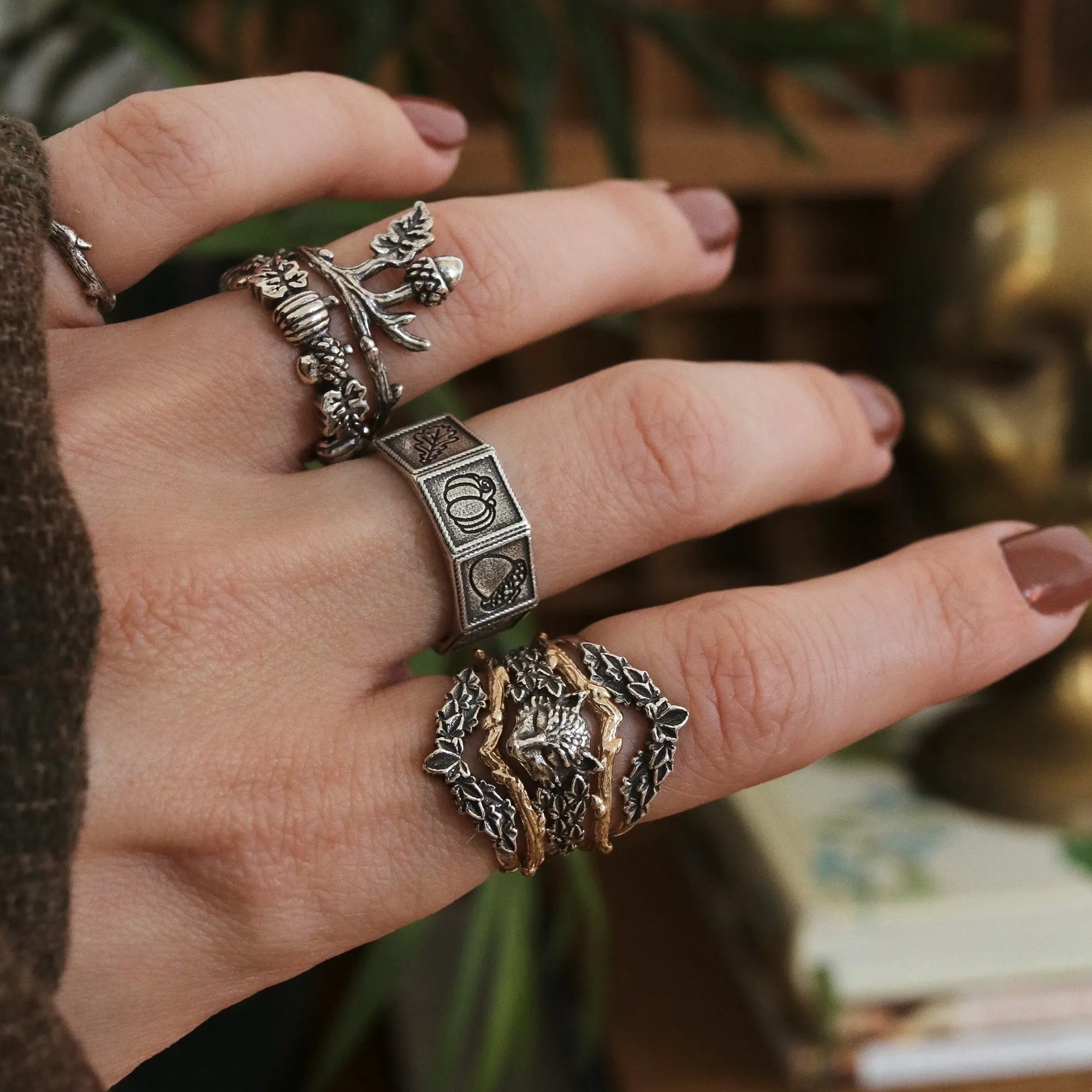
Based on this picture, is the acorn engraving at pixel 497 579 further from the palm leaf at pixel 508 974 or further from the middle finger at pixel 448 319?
the palm leaf at pixel 508 974

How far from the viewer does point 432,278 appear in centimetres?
40

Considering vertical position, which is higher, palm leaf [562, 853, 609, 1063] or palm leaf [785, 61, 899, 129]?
palm leaf [785, 61, 899, 129]

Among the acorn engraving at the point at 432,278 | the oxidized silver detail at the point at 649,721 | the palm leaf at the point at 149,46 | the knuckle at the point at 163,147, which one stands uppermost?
the palm leaf at the point at 149,46

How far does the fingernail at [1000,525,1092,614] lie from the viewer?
39 centimetres

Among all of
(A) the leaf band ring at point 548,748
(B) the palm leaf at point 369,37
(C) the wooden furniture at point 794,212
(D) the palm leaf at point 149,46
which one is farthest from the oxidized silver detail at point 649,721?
(C) the wooden furniture at point 794,212

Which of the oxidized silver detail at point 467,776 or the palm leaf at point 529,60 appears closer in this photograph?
the oxidized silver detail at point 467,776

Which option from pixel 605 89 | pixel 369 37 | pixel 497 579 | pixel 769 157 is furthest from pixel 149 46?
pixel 769 157

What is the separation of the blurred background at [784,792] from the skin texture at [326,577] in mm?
68

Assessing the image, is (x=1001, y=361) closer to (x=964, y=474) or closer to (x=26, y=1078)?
(x=964, y=474)

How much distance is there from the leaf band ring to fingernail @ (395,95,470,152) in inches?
9.0

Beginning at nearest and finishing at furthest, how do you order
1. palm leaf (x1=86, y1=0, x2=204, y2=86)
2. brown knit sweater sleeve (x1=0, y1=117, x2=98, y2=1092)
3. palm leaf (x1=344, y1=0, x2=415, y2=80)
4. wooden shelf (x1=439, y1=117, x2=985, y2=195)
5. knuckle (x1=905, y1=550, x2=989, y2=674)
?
brown knit sweater sleeve (x1=0, y1=117, x2=98, y2=1092), knuckle (x1=905, y1=550, x2=989, y2=674), palm leaf (x1=86, y1=0, x2=204, y2=86), palm leaf (x1=344, y1=0, x2=415, y2=80), wooden shelf (x1=439, y1=117, x2=985, y2=195)

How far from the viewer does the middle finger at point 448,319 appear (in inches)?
15.0

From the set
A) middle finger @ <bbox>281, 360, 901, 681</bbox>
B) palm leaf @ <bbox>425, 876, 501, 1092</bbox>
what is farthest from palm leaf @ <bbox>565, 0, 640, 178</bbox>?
palm leaf @ <bbox>425, 876, 501, 1092</bbox>

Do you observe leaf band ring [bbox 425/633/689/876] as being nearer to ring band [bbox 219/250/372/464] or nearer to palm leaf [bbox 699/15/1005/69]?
ring band [bbox 219/250/372/464]
